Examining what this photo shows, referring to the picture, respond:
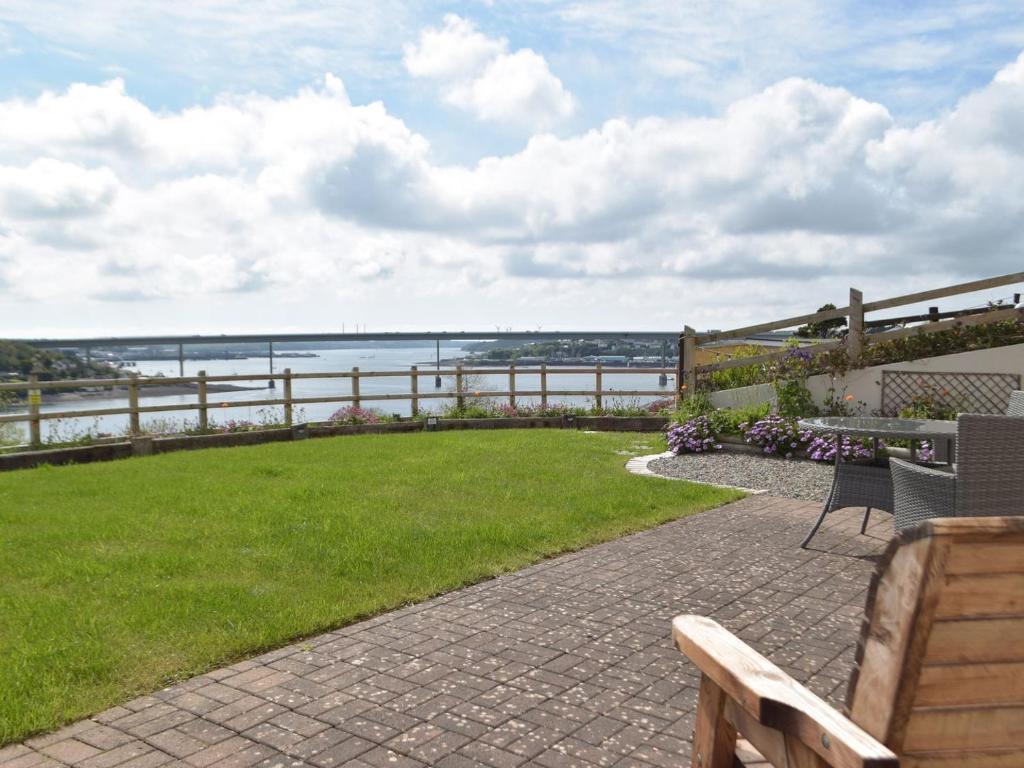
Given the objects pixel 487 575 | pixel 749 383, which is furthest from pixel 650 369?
pixel 487 575

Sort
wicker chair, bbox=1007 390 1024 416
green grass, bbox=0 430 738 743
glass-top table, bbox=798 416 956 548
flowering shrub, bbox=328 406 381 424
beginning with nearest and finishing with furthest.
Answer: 1. green grass, bbox=0 430 738 743
2. glass-top table, bbox=798 416 956 548
3. wicker chair, bbox=1007 390 1024 416
4. flowering shrub, bbox=328 406 381 424

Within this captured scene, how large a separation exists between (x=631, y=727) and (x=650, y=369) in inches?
513

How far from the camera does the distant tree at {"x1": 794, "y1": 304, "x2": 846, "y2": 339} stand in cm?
1266

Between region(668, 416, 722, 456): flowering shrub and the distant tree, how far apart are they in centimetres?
248

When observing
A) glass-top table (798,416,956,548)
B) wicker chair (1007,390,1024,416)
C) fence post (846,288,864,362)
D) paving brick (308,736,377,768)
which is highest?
fence post (846,288,864,362)

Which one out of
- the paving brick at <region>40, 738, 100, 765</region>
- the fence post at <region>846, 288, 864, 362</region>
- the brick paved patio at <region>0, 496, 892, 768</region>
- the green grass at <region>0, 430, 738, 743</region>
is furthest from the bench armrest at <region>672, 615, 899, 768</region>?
the fence post at <region>846, 288, 864, 362</region>

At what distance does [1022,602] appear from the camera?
1.26 m

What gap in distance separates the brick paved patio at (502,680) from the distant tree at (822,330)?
8.32 m

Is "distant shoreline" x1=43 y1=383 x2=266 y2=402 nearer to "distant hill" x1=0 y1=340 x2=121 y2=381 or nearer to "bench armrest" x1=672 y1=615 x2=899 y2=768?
"distant hill" x1=0 y1=340 x2=121 y2=381

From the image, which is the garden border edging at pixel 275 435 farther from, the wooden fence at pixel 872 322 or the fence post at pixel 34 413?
the wooden fence at pixel 872 322

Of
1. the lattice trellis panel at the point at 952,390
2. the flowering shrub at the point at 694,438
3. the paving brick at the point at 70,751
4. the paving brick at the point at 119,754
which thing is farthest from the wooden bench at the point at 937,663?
the lattice trellis panel at the point at 952,390

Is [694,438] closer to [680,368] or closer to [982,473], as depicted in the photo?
[680,368]

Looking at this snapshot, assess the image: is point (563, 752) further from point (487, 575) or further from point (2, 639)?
point (2, 639)

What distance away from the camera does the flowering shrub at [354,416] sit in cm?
1392
